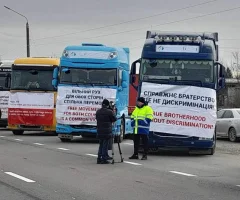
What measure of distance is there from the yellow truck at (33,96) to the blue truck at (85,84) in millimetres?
Result: 3548

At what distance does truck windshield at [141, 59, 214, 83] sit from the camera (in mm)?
16891

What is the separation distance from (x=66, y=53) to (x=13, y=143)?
3.91 metres

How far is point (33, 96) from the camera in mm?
24641

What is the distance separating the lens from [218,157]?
1708 centimetres

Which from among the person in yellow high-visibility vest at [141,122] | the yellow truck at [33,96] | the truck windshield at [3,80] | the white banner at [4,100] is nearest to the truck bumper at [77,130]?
the yellow truck at [33,96]

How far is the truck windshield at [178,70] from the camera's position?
16.9 meters

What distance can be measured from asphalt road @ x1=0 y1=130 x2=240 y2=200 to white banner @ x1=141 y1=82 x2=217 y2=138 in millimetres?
874

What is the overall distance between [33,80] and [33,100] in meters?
0.90

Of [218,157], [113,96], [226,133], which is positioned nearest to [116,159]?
[218,157]

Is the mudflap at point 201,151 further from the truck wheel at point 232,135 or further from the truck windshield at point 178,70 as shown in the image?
the truck wheel at point 232,135

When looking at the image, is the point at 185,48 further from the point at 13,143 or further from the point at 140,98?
the point at 13,143

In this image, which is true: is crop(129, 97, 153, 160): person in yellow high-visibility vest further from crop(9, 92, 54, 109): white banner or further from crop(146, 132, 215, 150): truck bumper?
crop(9, 92, 54, 109): white banner

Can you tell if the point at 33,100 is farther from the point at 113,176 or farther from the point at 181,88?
the point at 113,176

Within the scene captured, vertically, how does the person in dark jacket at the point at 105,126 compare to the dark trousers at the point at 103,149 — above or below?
above
